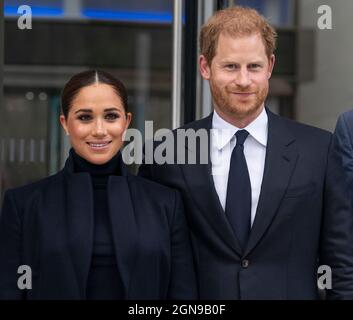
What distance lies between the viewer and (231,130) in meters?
2.54

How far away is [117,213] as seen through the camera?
2398 millimetres

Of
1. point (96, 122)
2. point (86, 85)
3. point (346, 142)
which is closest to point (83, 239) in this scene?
point (96, 122)

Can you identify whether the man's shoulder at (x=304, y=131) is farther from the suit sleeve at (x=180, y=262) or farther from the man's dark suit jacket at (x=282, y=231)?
the suit sleeve at (x=180, y=262)

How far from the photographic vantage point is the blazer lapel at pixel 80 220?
7.63 ft

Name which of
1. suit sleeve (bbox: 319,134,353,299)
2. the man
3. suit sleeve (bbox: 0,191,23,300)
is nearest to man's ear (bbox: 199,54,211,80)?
the man

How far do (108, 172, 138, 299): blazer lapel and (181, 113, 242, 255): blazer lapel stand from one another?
0.21m

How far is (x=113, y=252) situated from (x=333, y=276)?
0.70m

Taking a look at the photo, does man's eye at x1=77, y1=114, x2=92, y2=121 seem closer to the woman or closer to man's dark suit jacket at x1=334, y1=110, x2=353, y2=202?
the woman

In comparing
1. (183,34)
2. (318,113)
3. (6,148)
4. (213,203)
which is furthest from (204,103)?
(213,203)

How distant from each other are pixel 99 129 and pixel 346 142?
0.89 m

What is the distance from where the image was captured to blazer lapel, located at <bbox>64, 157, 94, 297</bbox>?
7.63ft

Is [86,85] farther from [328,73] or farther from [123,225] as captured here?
[328,73]

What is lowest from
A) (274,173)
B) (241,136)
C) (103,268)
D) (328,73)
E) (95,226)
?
(103,268)
